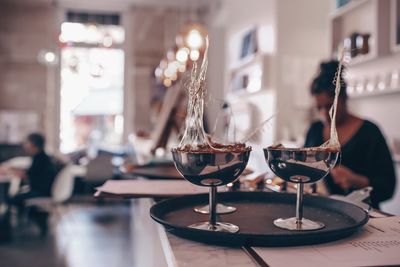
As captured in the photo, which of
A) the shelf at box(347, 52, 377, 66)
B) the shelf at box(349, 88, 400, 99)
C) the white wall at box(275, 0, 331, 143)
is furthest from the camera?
the white wall at box(275, 0, 331, 143)

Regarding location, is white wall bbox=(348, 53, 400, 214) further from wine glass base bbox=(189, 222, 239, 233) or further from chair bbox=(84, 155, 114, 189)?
chair bbox=(84, 155, 114, 189)

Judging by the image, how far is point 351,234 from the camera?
2.68 feet

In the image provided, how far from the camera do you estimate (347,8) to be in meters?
3.36

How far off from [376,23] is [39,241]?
381cm

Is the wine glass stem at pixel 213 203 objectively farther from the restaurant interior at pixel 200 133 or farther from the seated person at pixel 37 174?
the seated person at pixel 37 174

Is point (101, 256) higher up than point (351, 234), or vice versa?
point (351, 234)

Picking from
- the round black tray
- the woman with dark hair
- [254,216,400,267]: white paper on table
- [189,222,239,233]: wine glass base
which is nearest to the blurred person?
the woman with dark hair

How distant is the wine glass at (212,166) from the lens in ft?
2.63

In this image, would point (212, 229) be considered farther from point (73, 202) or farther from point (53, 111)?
point (53, 111)

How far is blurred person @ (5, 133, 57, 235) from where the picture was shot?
15.7 ft

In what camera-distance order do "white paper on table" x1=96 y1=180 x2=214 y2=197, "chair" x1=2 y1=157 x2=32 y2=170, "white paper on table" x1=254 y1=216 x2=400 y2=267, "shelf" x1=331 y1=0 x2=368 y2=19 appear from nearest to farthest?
"white paper on table" x1=254 y1=216 x2=400 y2=267, "white paper on table" x1=96 y1=180 x2=214 y2=197, "shelf" x1=331 y1=0 x2=368 y2=19, "chair" x1=2 y1=157 x2=32 y2=170

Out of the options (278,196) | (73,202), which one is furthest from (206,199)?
(73,202)

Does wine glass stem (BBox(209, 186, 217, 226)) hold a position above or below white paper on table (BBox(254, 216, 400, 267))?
above

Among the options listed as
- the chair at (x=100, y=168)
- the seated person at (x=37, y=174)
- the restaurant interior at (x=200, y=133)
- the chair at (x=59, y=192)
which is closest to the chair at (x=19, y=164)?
the restaurant interior at (x=200, y=133)
